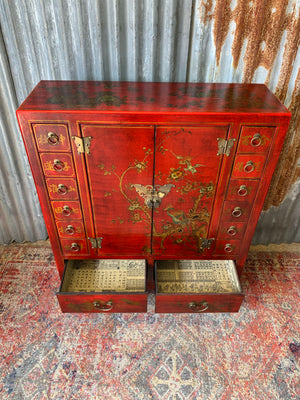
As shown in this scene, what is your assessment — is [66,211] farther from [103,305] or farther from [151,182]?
[103,305]

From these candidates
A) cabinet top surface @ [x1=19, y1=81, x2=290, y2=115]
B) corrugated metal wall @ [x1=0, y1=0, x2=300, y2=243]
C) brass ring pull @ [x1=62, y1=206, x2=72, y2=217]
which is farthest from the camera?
brass ring pull @ [x1=62, y1=206, x2=72, y2=217]

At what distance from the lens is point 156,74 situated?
1.96m

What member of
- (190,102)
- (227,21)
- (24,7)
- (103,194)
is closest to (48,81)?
(24,7)

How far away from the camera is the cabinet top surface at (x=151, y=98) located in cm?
153

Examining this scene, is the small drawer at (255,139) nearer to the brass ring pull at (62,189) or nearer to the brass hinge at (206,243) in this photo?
the brass hinge at (206,243)

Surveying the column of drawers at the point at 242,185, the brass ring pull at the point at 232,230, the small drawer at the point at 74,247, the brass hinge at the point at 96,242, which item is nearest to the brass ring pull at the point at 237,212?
the column of drawers at the point at 242,185

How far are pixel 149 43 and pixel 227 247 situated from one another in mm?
1441

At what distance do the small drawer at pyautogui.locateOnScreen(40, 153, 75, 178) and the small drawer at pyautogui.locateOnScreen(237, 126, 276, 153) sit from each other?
37.2 inches

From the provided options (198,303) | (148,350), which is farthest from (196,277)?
(148,350)

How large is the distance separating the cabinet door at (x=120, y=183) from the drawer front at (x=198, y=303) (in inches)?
14.3

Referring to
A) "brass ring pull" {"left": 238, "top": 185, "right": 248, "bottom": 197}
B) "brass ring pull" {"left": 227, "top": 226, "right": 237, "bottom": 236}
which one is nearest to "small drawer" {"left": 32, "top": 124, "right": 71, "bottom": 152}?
"brass ring pull" {"left": 238, "top": 185, "right": 248, "bottom": 197}

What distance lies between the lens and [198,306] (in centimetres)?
202

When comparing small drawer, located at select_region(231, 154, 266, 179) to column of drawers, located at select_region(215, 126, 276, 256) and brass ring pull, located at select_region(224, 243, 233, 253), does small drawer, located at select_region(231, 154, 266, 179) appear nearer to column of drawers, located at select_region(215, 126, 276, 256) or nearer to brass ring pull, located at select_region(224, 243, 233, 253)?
column of drawers, located at select_region(215, 126, 276, 256)

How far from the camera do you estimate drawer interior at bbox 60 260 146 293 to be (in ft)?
6.79
